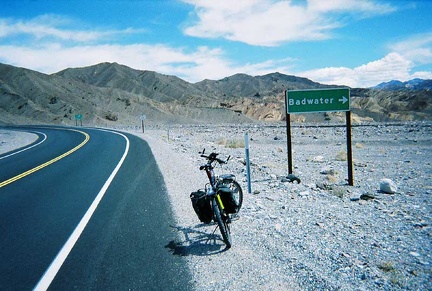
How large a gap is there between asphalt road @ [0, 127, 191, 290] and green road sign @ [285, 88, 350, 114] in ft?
16.3

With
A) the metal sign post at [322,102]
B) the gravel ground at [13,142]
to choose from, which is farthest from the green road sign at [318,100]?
the gravel ground at [13,142]

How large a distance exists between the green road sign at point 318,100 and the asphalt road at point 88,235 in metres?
4.96

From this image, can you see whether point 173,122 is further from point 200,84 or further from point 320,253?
point 200,84

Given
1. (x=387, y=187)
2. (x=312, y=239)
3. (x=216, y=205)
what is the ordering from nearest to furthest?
(x=216, y=205)
(x=312, y=239)
(x=387, y=187)

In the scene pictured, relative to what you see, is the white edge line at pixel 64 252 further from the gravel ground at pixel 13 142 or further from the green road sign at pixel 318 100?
the gravel ground at pixel 13 142

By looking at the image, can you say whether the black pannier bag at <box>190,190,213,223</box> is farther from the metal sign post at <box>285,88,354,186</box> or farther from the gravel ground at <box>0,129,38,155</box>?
the gravel ground at <box>0,129,38,155</box>

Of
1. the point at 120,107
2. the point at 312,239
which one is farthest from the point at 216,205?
the point at 120,107

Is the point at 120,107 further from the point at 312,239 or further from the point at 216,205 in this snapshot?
the point at 312,239

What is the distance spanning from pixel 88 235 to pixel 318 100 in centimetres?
812

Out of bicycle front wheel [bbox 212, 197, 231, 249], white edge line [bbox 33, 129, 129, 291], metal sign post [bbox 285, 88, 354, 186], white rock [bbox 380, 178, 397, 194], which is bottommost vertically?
white rock [bbox 380, 178, 397, 194]

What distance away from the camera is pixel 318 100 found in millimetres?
10945

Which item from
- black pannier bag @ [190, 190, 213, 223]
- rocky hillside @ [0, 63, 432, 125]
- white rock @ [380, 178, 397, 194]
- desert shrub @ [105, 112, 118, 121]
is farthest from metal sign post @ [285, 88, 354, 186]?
desert shrub @ [105, 112, 118, 121]

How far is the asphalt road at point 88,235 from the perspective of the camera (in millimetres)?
4348

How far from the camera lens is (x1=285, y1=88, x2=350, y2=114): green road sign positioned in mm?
10867
